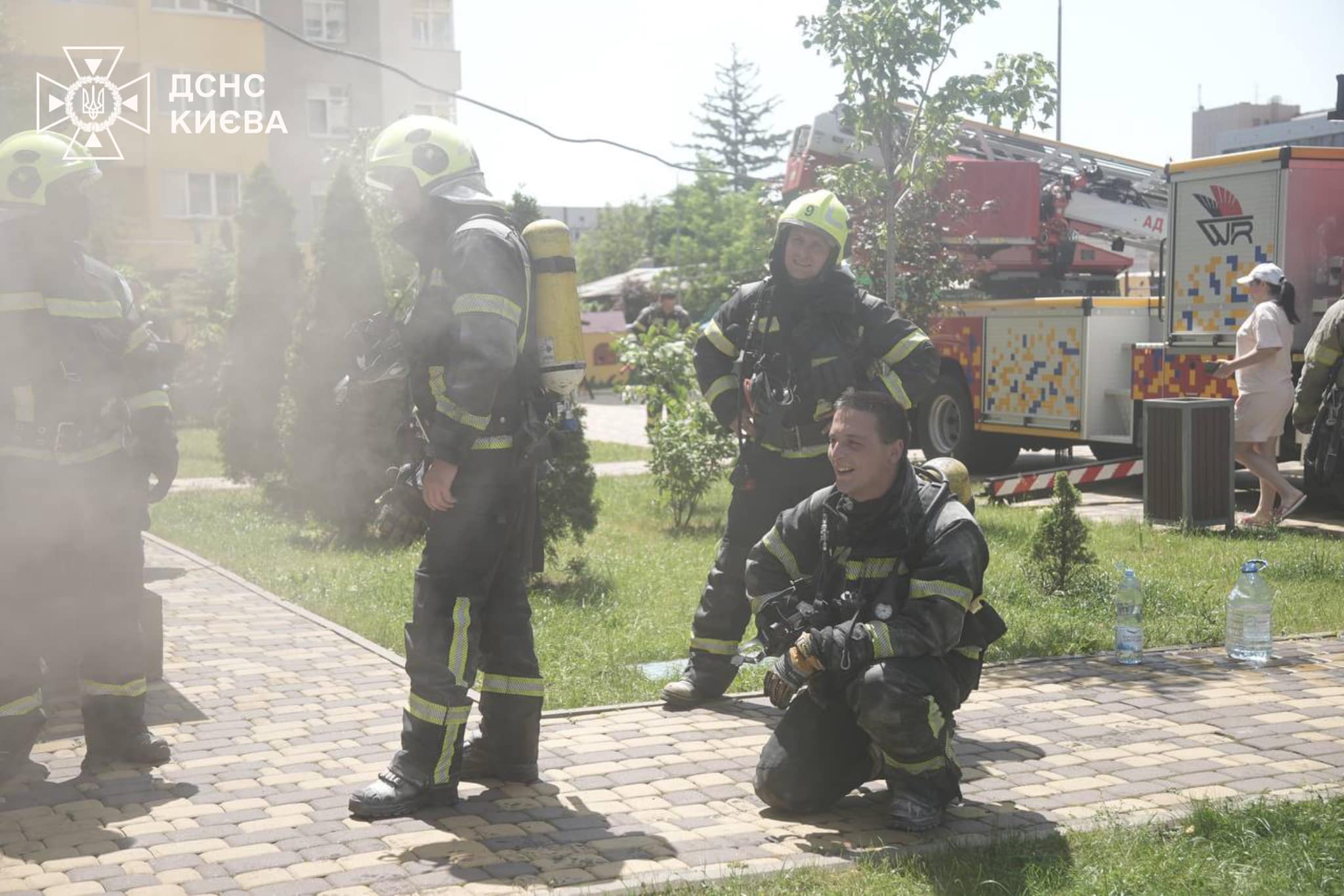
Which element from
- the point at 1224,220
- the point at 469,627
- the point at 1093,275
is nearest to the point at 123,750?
the point at 469,627

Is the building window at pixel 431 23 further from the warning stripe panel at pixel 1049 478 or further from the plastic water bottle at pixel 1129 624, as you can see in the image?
the plastic water bottle at pixel 1129 624

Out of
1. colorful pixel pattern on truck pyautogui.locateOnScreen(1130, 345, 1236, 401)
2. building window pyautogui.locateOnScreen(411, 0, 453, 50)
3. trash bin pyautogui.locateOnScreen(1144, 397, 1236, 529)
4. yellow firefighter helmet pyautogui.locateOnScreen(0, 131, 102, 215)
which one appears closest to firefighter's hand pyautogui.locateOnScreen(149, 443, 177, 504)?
yellow firefighter helmet pyautogui.locateOnScreen(0, 131, 102, 215)

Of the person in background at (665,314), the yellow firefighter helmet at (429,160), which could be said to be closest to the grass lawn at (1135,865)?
the yellow firefighter helmet at (429,160)

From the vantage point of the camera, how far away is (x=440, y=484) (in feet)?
16.0

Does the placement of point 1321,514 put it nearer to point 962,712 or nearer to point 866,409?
point 962,712

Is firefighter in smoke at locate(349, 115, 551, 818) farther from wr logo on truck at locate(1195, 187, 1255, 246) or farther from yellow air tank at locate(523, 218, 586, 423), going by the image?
wr logo on truck at locate(1195, 187, 1255, 246)

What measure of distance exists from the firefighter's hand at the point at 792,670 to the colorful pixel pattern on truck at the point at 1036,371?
10.1m

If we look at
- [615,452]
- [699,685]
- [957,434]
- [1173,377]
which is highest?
[1173,377]

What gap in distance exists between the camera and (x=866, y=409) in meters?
4.69

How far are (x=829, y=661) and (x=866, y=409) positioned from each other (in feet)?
2.63

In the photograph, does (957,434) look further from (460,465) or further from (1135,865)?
(1135,865)

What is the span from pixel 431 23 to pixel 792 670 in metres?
12.6

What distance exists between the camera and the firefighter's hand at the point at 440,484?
192 inches

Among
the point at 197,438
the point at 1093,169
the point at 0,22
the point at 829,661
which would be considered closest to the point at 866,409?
the point at 829,661
